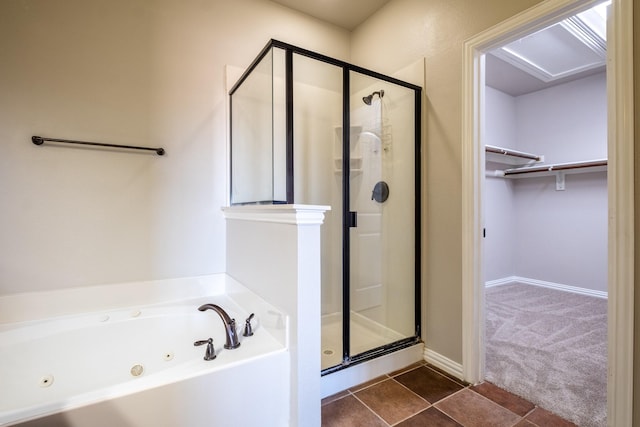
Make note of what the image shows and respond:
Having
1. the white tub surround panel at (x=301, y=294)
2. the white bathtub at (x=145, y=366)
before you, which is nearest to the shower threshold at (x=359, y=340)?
the white tub surround panel at (x=301, y=294)

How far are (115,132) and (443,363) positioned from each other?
2513 mm

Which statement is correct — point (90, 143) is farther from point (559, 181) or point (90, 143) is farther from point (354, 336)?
point (559, 181)

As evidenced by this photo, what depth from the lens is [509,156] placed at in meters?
3.54

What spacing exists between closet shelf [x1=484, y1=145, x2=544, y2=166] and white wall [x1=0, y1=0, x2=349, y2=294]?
273 cm

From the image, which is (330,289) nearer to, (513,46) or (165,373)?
(165,373)

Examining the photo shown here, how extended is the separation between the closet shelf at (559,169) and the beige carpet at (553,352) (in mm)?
1446

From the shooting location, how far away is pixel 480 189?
1.70 meters

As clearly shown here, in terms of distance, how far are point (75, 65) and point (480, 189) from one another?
2470 mm

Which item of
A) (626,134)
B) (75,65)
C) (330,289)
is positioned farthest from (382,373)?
(75,65)

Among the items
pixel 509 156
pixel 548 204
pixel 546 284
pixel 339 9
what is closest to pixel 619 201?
pixel 339 9

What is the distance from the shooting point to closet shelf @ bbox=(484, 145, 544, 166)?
3303mm

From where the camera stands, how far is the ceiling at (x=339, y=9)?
91.4 inches

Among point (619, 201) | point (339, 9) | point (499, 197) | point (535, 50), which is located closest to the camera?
point (619, 201)

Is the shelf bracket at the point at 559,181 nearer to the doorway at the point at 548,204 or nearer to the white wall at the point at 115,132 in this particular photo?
the doorway at the point at 548,204
